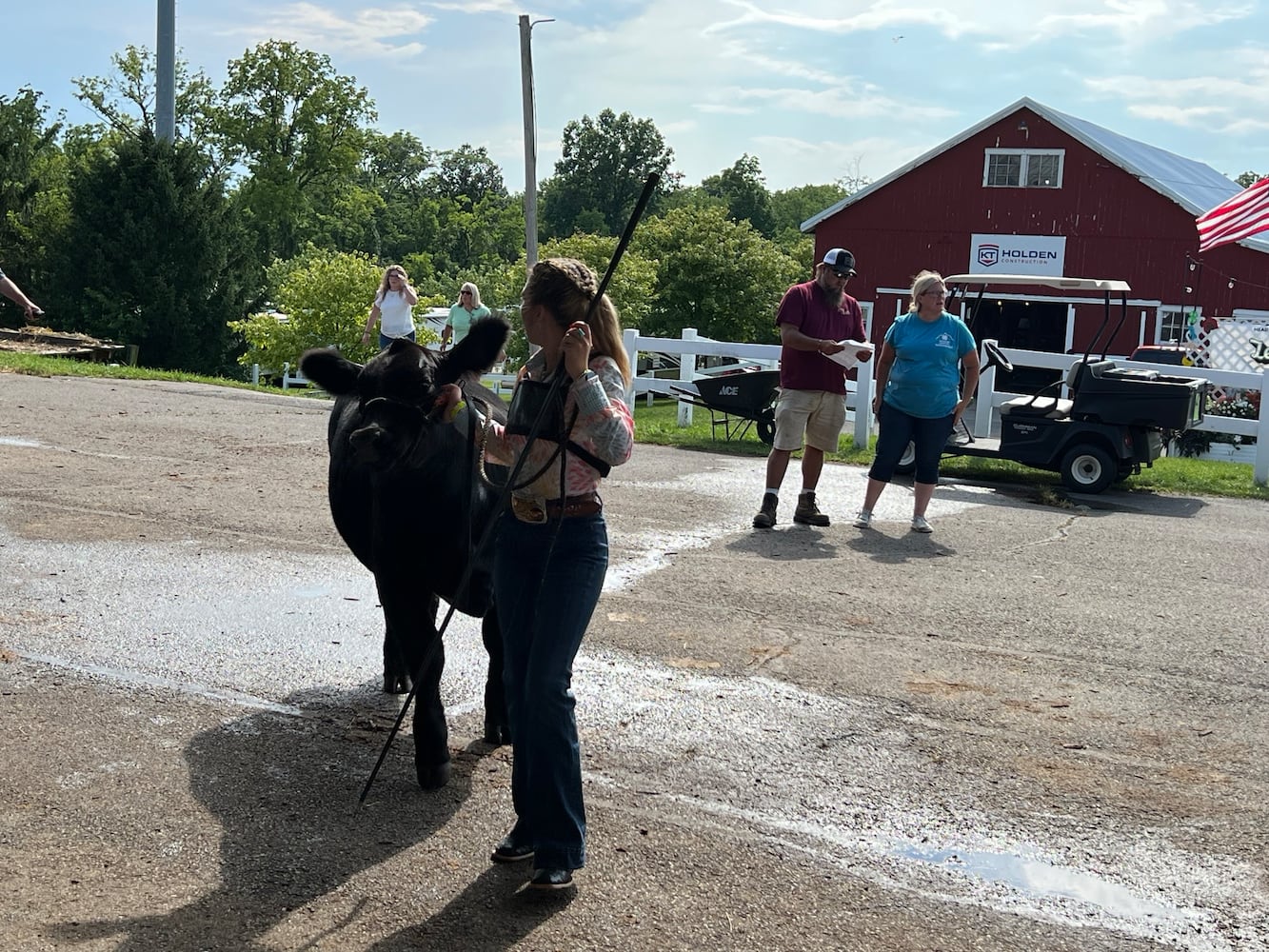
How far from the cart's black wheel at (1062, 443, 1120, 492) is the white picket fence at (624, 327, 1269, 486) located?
1.22 metres

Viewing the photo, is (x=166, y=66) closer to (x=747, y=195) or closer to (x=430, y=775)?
(x=430, y=775)

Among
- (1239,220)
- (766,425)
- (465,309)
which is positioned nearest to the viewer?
(766,425)

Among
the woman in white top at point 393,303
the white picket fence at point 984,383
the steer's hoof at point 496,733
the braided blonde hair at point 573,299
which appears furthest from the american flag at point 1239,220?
the braided blonde hair at point 573,299

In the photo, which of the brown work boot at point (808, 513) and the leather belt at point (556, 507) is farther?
the brown work boot at point (808, 513)

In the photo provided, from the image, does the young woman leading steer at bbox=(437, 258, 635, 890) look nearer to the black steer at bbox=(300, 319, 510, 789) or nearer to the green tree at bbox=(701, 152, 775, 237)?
the black steer at bbox=(300, 319, 510, 789)

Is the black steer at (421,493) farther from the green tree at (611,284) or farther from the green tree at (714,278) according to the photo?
the green tree at (714,278)

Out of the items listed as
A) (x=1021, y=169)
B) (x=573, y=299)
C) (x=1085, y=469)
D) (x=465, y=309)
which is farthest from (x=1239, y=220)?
(x=1021, y=169)

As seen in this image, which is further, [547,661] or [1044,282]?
[1044,282]

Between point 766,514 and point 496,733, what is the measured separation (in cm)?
480

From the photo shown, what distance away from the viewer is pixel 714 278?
48.5 metres

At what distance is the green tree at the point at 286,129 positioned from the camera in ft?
218

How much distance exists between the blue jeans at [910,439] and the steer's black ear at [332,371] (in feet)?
18.8

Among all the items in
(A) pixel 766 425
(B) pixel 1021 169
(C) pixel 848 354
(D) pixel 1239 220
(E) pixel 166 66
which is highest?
(E) pixel 166 66

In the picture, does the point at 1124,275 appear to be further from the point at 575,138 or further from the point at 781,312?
the point at 575,138
